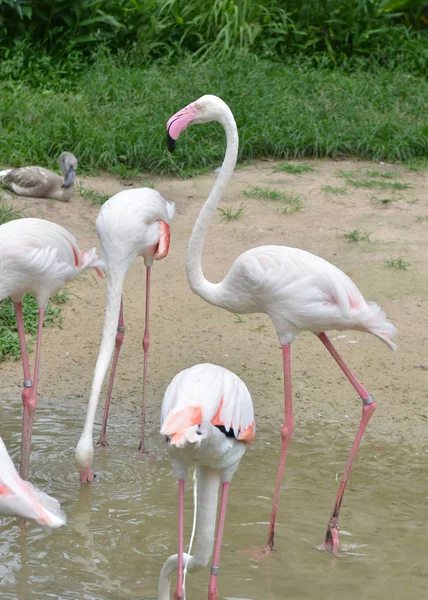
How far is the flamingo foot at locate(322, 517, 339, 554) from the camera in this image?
3.89 meters

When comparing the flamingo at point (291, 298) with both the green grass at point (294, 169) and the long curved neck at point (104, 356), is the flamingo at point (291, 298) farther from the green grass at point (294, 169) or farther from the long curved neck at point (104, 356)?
the green grass at point (294, 169)

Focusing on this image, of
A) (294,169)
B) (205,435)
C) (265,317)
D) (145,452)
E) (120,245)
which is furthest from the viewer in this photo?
(294,169)

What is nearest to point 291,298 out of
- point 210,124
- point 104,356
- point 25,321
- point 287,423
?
point 287,423

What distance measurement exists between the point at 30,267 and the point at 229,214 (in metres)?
2.89

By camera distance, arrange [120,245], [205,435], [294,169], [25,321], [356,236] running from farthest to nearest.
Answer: [294,169] → [356,236] → [25,321] → [120,245] → [205,435]

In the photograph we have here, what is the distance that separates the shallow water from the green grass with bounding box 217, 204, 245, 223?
2.33m

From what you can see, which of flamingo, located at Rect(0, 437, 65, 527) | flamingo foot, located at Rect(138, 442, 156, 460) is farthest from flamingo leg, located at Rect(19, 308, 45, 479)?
flamingo, located at Rect(0, 437, 65, 527)

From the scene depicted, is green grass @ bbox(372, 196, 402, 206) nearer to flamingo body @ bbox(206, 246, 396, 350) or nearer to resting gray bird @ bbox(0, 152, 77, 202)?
resting gray bird @ bbox(0, 152, 77, 202)

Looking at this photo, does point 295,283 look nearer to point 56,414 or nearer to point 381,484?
point 381,484

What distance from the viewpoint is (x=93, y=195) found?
7.05m

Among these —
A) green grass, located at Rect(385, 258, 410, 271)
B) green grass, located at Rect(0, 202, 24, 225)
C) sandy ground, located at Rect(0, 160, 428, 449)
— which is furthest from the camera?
green grass, located at Rect(385, 258, 410, 271)

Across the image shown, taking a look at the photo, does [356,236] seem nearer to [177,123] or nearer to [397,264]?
[397,264]

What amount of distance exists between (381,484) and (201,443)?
1445 millimetres

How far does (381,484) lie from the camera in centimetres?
439
